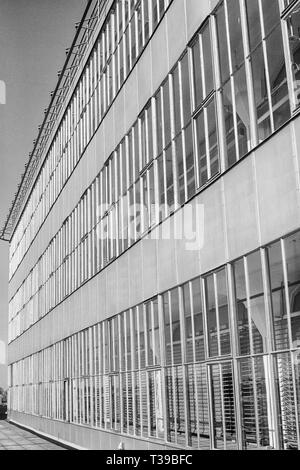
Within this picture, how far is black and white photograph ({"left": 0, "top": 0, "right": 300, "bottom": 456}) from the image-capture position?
1120cm

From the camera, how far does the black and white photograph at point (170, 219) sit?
441 inches

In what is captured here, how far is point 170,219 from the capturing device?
16.4 m

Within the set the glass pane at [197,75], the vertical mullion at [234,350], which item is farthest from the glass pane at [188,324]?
the glass pane at [197,75]

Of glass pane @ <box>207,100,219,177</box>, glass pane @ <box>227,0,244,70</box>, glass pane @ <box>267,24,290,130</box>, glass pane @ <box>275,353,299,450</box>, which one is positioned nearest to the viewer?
glass pane @ <box>275,353,299,450</box>

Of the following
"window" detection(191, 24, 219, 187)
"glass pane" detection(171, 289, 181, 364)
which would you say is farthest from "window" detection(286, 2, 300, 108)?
"glass pane" detection(171, 289, 181, 364)

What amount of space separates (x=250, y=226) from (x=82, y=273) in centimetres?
1654

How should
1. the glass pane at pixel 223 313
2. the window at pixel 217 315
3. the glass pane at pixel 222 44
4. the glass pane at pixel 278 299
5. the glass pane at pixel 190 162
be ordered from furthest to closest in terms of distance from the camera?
the glass pane at pixel 190 162, the glass pane at pixel 222 44, the window at pixel 217 315, the glass pane at pixel 223 313, the glass pane at pixel 278 299

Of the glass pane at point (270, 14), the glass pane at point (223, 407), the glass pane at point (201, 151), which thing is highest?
the glass pane at point (270, 14)

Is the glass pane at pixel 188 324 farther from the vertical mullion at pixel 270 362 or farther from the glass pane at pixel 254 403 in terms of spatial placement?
the vertical mullion at pixel 270 362

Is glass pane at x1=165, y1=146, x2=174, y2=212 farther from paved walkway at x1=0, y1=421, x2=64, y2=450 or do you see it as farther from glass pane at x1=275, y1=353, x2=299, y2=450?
paved walkway at x1=0, y1=421, x2=64, y2=450

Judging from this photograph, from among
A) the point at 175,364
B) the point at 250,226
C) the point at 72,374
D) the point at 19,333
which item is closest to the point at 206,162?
the point at 250,226

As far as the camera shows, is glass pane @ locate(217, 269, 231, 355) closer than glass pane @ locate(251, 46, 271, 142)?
No

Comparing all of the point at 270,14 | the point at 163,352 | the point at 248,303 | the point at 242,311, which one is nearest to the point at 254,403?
the point at 242,311

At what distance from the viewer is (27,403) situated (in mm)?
43469
